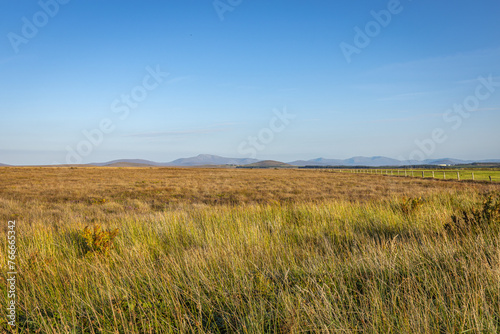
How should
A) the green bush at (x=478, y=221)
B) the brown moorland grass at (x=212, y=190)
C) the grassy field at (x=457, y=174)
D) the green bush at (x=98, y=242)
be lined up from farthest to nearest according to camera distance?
the grassy field at (x=457, y=174) → the brown moorland grass at (x=212, y=190) → the green bush at (x=478, y=221) → the green bush at (x=98, y=242)

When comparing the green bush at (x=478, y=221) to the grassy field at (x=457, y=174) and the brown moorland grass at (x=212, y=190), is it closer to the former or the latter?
the brown moorland grass at (x=212, y=190)

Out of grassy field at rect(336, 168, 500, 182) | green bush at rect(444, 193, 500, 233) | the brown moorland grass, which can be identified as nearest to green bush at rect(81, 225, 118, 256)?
green bush at rect(444, 193, 500, 233)

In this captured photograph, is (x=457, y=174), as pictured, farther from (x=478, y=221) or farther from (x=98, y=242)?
(x=98, y=242)

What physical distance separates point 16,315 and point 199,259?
1.89 meters

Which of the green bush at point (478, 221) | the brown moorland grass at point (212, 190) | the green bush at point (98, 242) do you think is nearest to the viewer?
the green bush at point (98, 242)

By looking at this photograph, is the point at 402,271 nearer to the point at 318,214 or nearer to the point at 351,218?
the point at 351,218

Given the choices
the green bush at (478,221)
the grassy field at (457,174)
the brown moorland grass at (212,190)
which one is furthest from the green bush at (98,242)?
the grassy field at (457,174)

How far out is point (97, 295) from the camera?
2.96 meters

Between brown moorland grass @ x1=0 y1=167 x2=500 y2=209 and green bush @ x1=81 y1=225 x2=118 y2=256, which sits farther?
brown moorland grass @ x1=0 y1=167 x2=500 y2=209

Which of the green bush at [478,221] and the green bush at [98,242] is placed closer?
the green bush at [98,242]

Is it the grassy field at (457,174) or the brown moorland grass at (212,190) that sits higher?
the brown moorland grass at (212,190)

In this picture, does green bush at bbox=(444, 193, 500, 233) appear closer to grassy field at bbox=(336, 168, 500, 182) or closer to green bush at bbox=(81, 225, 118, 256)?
green bush at bbox=(81, 225, 118, 256)

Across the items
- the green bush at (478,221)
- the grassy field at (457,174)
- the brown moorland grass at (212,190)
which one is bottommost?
the grassy field at (457,174)

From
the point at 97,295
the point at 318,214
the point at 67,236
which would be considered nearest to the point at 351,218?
the point at 318,214
